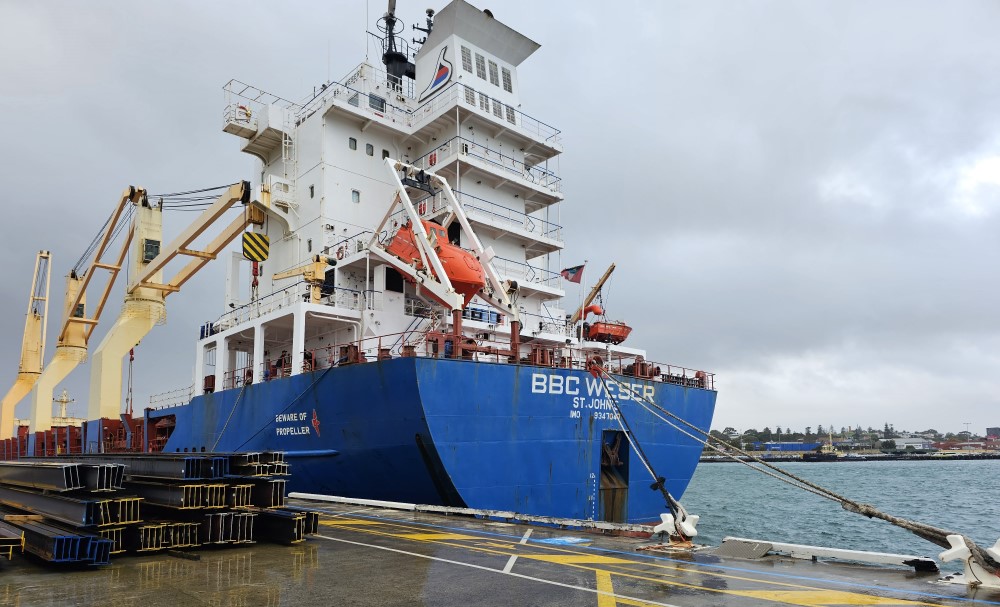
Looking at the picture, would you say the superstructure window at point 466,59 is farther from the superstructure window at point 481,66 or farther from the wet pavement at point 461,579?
the wet pavement at point 461,579

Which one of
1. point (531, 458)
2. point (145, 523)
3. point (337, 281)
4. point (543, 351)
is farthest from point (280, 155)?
point (145, 523)

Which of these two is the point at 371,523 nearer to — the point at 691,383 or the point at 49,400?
the point at 691,383

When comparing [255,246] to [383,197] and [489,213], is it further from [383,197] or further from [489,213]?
[489,213]

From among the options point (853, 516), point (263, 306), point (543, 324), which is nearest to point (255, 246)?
point (263, 306)

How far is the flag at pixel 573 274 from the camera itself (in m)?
22.0

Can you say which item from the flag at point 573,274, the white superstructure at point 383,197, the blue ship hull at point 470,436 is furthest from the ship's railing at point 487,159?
the blue ship hull at point 470,436

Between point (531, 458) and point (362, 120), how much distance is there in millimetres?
11973

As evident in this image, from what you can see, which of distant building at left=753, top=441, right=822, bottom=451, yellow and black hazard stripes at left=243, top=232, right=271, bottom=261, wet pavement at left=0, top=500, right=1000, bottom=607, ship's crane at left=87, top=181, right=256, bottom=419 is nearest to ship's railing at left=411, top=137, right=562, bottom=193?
yellow and black hazard stripes at left=243, top=232, right=271, bottom=261

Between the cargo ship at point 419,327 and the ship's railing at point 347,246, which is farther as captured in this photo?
the ship's railing at point 347,246

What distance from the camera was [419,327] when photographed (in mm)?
18594

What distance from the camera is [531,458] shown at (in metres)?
15.2

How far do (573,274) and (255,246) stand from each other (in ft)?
31.8

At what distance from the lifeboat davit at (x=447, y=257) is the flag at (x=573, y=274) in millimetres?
5327

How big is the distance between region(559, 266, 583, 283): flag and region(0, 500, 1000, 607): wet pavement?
13.0 meters
